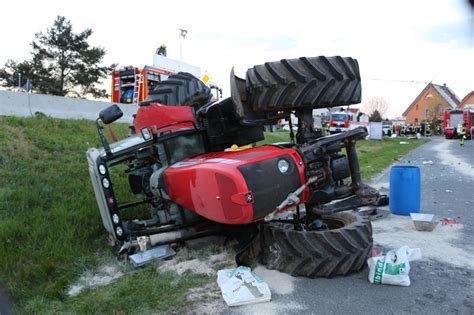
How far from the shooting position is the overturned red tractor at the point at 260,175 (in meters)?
3.20

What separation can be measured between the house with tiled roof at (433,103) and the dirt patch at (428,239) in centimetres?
5029

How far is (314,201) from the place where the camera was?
352 cm

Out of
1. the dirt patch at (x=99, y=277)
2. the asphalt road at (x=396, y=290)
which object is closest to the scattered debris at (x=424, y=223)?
the asphalt road at (x=396, y=290)

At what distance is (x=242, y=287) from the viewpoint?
10.6 feet

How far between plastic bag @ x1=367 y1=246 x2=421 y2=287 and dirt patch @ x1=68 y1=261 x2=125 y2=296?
217cm

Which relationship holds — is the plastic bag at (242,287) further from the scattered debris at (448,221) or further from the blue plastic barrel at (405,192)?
the blue plastic barrel at (405,192)

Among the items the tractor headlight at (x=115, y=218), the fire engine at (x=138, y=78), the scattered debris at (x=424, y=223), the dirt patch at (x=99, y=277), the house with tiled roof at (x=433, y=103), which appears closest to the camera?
the dirt patch at (x=99, y=277)

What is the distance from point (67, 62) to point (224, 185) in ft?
125

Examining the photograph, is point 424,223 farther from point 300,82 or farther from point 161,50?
point 161,50

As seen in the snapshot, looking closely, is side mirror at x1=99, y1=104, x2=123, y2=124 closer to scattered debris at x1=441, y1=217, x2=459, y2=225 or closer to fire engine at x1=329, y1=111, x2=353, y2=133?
scattered debris at x1=441, y1=217, x2=459, y2=225

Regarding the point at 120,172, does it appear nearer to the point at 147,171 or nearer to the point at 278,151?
the point at 147,171

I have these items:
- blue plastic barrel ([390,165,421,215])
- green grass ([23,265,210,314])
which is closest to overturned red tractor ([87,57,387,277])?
green grass ([23,265,210,314])

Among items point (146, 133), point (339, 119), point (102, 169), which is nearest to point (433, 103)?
point (339, 119)

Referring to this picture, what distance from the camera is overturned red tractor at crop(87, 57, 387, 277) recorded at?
126 inches
